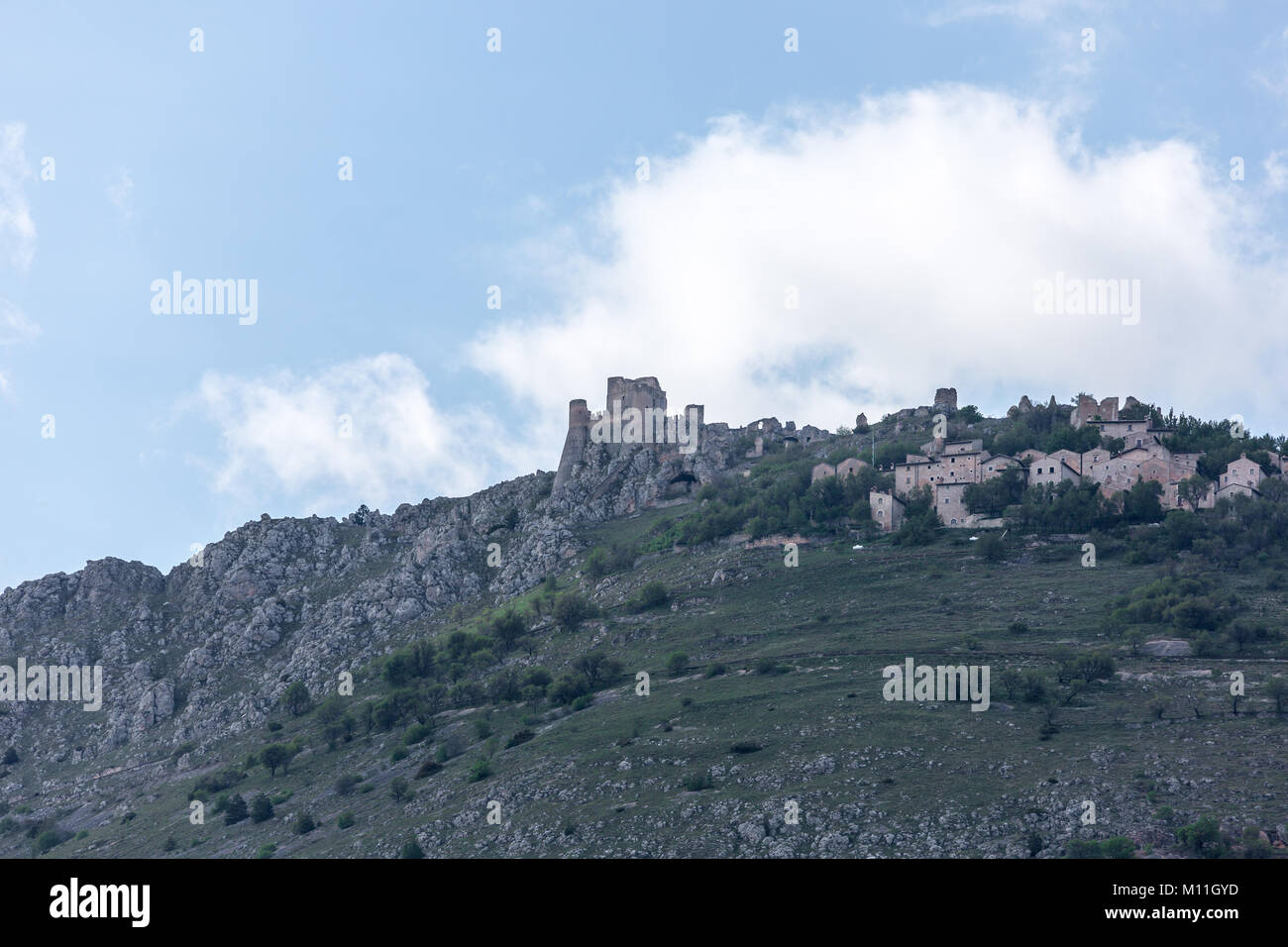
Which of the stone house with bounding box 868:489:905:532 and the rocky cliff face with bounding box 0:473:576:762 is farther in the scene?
the stone house with bounding box 868:489:905:532

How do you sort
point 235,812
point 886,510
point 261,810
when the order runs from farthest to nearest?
point 886,510 → point 235,812 → point 261,810

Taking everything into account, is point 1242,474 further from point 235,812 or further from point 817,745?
point 235,812

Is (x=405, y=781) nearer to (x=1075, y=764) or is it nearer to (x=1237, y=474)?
(x=1075, y=764)

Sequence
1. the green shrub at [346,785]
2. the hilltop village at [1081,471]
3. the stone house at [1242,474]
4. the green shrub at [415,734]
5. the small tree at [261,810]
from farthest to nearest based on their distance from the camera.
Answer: the hilltop village at [1081,471]
the stone house at [1242,474]
the green shrub at [415,734]
the green shrub at [346,785]
the small tree at [261,810]

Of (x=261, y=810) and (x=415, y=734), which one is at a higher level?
(x=415, y=734)

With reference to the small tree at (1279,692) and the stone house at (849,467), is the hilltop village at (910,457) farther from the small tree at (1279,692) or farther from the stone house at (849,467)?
the small tree at (1279,692)

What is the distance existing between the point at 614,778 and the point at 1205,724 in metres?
27.8

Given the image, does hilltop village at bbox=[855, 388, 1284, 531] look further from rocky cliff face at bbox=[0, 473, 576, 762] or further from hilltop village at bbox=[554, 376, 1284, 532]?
rocky cliff face at bbox=[0, 473, 576, 762]

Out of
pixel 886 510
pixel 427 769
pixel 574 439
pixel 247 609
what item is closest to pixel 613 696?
pixel 427 769

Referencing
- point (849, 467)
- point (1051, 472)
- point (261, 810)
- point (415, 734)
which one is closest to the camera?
point (261, 810)

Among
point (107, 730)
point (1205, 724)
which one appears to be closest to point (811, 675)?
point (1205, 724)

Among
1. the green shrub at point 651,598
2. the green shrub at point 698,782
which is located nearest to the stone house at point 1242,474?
the green shrub at point 651,598

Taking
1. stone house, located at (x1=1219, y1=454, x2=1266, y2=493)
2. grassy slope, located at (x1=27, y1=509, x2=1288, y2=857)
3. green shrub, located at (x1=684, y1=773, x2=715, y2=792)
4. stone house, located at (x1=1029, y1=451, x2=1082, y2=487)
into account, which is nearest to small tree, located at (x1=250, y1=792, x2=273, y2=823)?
grassy slope, located at (x1=27, y1=509, x2=1288, y2=857)

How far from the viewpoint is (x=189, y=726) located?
100438 millimetres
